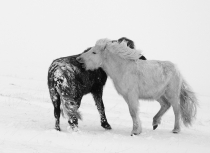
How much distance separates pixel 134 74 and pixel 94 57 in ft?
3.21

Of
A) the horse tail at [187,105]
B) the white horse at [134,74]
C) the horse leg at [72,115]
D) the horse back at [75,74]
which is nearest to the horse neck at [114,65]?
the white horse at [134,74]

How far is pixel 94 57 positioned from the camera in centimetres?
647

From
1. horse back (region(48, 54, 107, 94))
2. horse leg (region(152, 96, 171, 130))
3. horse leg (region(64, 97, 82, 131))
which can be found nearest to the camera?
horse leg (region(64, 97, 82, 131))

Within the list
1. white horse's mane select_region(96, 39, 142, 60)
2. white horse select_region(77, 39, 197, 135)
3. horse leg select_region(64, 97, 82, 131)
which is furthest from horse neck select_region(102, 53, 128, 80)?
horse leg select_region(64, 97, 82, 131)

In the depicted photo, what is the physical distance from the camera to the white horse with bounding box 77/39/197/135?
20.4 feet

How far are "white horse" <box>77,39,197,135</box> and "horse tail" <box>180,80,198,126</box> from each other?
207 millimetres

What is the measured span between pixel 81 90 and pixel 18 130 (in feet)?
5.03

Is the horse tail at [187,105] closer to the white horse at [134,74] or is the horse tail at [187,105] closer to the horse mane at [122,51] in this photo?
the white horse at [134,74]

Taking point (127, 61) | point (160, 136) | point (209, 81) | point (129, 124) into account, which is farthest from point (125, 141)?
point (209, 81)

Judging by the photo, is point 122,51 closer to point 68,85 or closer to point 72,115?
point 68,85

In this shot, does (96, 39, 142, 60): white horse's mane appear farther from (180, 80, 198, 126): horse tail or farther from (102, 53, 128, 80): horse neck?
(180, 80, 198, 126): horse tail

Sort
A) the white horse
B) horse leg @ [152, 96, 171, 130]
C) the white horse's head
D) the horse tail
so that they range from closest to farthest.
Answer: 1. the white horse
2. the white horse's head
3. the horse tail
4. horse leg @ [152, 96, 171, 130]

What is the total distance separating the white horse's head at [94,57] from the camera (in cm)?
637

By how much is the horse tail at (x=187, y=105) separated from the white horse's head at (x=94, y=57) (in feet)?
7.38
